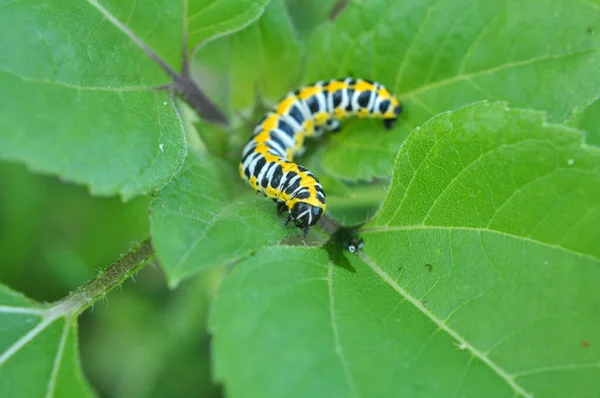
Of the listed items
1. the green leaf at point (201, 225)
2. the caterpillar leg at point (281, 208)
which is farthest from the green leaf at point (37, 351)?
the caterpillar leg at point (281, 208)

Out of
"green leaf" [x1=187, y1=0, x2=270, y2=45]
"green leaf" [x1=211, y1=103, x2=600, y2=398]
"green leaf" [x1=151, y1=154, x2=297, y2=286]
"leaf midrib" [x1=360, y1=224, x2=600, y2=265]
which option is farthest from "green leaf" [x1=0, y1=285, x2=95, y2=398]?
"green leaf" [x1=187, y1=0, x2=270, y2=45]

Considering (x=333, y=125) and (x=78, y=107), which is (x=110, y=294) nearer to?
(x=333, y=125)

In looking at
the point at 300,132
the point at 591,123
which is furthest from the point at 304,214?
the point at 591,123

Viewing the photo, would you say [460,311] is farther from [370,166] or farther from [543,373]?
[370,166]

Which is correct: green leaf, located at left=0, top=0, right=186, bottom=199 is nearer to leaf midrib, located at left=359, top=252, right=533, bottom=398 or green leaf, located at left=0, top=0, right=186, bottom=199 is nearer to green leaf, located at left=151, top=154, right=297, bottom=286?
green leaf, located at left=151, top=154, right=297, bottom=286

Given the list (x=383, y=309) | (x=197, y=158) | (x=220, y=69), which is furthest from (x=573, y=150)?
(x=220, y=69)
